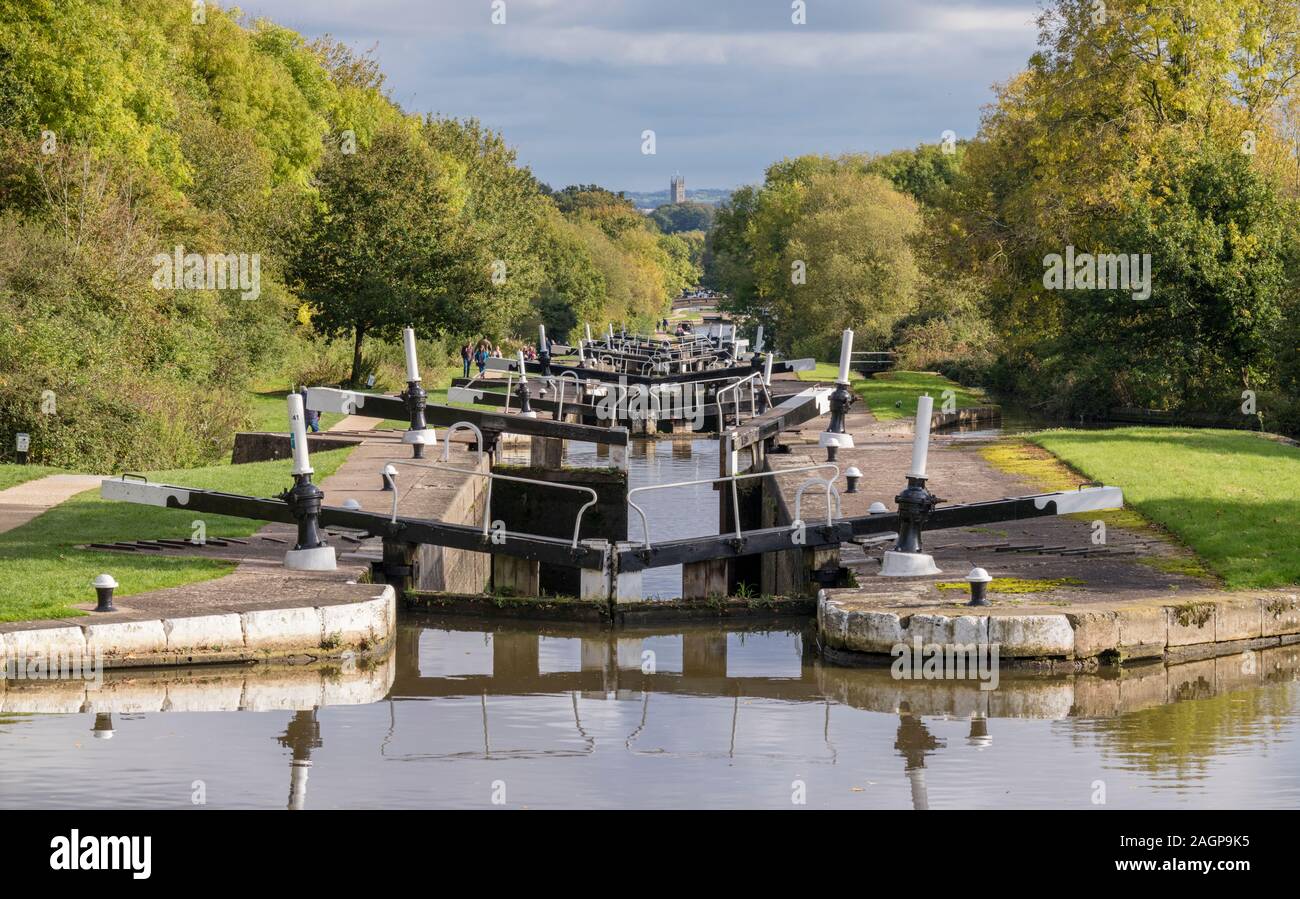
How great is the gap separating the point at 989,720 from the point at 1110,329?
27421mm

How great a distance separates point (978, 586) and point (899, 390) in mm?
35685

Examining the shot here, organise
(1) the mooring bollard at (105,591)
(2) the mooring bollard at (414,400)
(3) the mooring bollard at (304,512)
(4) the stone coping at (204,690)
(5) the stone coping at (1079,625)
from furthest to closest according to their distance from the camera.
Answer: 1. (2) the mooring bollard at (414,400)
2. (3) the mooring bollard at (304,512)
3. (5) the stone coping at (1079,625)
4. (1) the mooring bollard at (105,591)
5. (4) the stone coping at (204,690)

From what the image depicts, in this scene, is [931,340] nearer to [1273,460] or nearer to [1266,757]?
[1273,460]

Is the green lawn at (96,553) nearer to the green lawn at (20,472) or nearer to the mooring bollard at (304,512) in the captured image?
the mooring bollard at (304,512)

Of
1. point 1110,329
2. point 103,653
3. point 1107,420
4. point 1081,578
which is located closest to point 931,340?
point 1107,420

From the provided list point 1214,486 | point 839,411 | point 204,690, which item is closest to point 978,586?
point 204,690

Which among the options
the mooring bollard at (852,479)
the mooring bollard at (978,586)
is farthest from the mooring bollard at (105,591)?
the mooring bollard at (852,479)

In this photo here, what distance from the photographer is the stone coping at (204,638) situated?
502 inches

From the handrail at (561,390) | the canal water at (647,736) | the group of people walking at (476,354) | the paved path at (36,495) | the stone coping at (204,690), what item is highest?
the group of people walking at (476,354)

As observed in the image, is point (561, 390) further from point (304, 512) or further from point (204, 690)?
point (204, 690)

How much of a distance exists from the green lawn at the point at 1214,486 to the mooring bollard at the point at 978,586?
10.0 feet

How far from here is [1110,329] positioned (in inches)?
1499

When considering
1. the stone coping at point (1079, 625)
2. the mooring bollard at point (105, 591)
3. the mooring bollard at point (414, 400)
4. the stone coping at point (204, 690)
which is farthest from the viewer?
the mooring bollard at point (414, 400)

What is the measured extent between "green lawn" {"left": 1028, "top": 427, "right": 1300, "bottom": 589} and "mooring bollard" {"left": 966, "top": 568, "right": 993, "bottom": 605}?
3.05m
